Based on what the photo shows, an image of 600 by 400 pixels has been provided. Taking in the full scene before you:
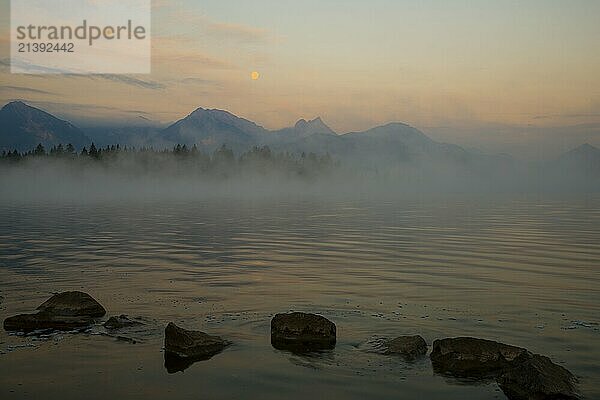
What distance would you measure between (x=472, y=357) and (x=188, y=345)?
8.32 m

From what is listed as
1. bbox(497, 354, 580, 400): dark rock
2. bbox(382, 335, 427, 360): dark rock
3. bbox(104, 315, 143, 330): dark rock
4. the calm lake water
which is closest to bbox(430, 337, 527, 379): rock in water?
bbox(382, 335, 427, 360): dark rock

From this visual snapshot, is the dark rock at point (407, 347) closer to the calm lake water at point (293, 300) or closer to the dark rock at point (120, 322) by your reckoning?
the calm lake water at point (293, 300)

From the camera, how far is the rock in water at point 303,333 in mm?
20328

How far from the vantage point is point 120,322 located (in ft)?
73.7

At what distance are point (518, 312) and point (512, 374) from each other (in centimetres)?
959

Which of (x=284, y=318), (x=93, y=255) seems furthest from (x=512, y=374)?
(x=93, y=255)

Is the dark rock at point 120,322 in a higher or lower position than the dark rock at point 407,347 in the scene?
higher

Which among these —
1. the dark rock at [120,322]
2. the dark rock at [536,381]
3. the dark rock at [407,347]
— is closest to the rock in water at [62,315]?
the dark rock at [120,322]

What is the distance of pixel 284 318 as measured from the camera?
69.5 feet

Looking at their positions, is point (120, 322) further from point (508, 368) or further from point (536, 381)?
point (536, 381)

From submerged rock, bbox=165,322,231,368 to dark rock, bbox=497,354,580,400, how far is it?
8.41 metres

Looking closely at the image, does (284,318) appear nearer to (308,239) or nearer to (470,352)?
(470,352)

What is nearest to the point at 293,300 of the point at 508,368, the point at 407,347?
the point at 407,347

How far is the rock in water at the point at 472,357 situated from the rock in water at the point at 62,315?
12327mm
